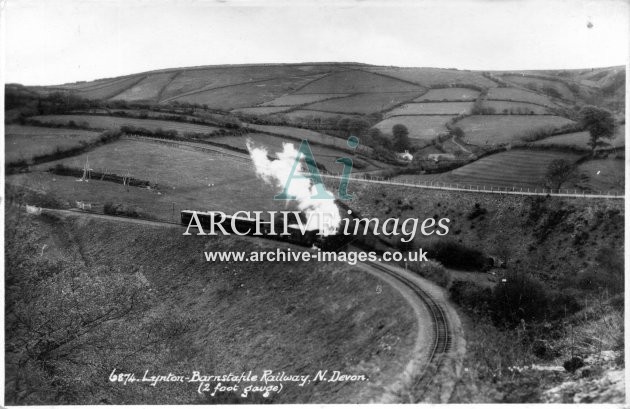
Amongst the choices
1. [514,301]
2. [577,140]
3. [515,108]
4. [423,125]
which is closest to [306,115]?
[423,125]

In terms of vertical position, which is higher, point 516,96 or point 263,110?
point 516,96

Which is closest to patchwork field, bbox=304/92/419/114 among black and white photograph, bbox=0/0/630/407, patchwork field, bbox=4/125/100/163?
black and white photograph, bbox=0/0/630/407

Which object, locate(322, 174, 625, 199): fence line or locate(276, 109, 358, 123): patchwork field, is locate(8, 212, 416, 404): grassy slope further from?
locate(276, 109, 358, 123): patchwork field

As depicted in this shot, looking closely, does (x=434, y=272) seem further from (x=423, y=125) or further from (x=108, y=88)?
(x=108, y=88)

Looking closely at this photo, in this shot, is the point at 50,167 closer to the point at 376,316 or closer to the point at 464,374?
the point at 376,316

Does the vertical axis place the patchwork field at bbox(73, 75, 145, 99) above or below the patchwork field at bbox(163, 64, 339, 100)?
below

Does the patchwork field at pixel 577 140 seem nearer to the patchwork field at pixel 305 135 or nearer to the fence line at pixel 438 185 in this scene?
the fence line at pixel 438 185

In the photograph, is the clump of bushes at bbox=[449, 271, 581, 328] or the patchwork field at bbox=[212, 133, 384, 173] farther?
the patchwork field at bbox=[212, 133, 384, 173]
